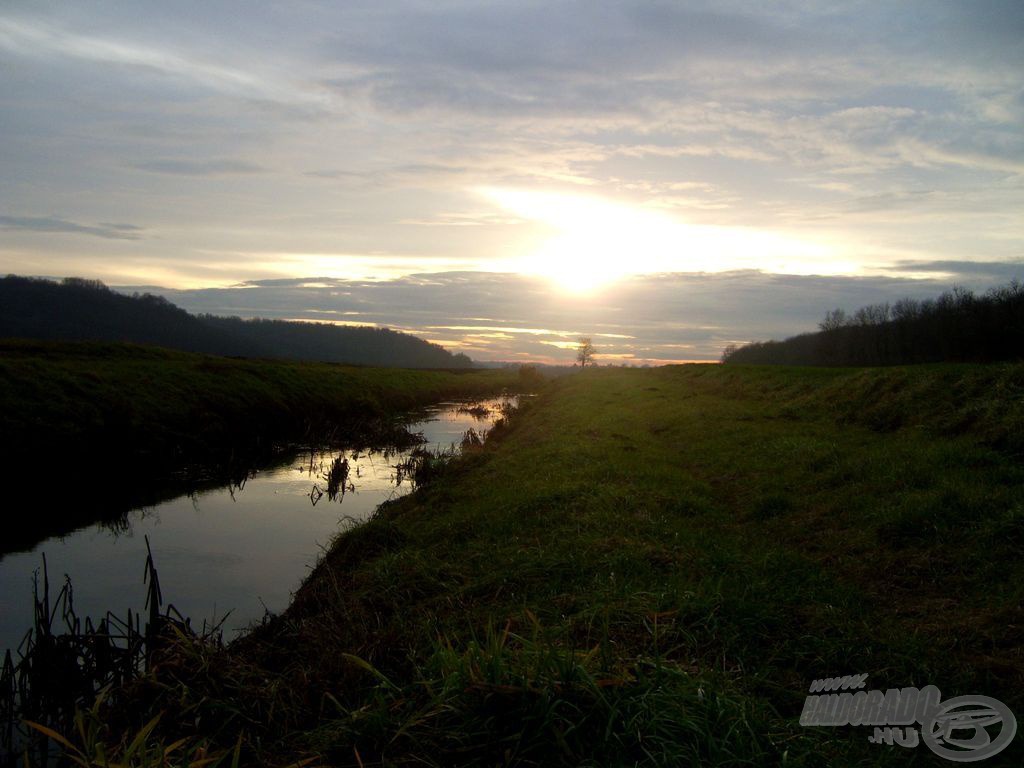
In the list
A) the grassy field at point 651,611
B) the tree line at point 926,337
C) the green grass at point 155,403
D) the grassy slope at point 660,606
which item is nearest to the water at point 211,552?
the grassy field at point 651,611

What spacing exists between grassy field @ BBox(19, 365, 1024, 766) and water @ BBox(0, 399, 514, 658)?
97cm

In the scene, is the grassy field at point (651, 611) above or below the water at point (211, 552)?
above

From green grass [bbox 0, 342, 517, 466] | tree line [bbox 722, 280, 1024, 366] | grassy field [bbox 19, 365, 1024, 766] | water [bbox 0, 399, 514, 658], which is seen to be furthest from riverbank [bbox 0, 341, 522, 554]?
tree line [bbox 722, 280, 1024, 366]

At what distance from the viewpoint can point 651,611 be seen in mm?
7086

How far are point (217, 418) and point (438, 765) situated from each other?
31651mm

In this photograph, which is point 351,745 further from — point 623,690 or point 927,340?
point 927,340

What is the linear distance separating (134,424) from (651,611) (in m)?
26.7

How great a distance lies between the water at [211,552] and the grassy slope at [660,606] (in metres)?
1.52

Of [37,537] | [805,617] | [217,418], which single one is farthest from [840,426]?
[217,418]

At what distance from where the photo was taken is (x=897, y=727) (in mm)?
5188

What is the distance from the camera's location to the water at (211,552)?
11.5m

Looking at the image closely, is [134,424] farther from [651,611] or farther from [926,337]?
[926,337]

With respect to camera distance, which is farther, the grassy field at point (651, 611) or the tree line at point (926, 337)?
the tree line at point (926, 337)

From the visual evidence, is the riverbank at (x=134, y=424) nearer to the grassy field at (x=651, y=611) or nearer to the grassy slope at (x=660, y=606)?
the grassy field at (x=651, y=611)
